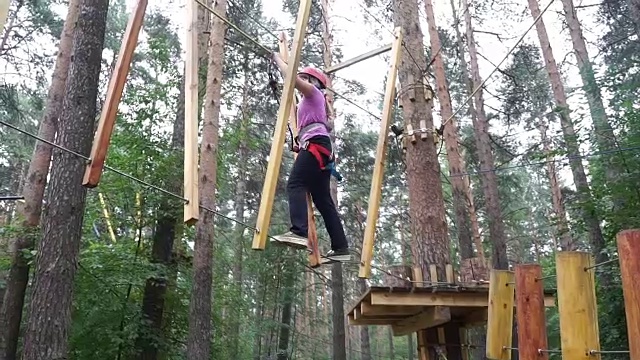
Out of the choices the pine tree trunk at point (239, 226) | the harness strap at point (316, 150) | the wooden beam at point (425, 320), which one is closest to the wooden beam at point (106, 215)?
the pine tree trunk at point (239, 226)

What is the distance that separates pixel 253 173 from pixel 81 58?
37.4ft

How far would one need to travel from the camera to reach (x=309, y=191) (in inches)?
162

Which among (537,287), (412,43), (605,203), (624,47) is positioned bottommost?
(537,287)

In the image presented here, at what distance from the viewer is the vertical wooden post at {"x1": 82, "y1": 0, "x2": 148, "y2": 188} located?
9.83ft

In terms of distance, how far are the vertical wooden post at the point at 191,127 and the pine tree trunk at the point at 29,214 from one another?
458 cm

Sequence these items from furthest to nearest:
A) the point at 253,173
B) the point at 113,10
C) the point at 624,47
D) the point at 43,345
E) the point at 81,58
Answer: the point at 113,10 < the point at 253,173 < the point at 624,47 < the point at 81,58 < the point at 43,345

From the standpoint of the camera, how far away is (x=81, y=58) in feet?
18.9

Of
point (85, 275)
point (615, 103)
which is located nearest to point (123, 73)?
point (85, 275)

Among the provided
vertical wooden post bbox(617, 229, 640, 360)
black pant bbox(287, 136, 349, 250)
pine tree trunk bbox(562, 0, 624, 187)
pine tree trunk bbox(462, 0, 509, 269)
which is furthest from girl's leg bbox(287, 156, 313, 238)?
pine tree trunk bbox(462, 0, 509, 269)

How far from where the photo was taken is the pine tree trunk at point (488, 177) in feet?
38.8

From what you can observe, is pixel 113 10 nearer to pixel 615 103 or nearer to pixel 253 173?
pixel 253 173

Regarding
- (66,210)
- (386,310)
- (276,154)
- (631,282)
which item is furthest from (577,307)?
(66,210)

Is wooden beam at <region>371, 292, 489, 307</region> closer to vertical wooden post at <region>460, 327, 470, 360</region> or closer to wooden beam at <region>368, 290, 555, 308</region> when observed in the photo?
wooden beam at <region>368, 290, 555, 308</region>

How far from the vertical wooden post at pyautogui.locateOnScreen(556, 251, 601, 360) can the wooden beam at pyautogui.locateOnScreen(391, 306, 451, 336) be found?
1.85 m
